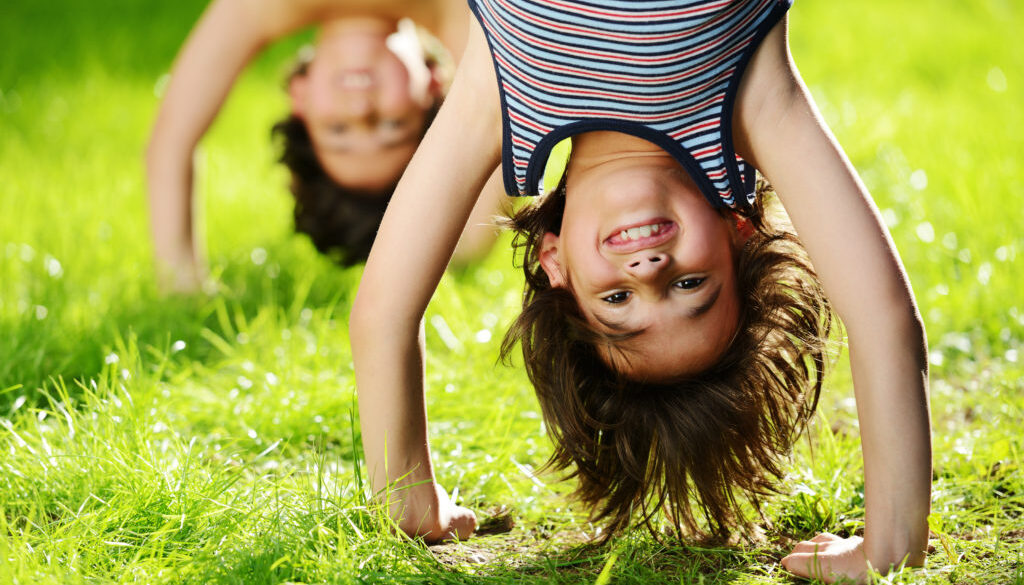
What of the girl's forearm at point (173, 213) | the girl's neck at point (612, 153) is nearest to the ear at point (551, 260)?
the girl's neck at point (612, 153)

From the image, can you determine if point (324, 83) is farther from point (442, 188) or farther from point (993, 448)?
point (993, 448)

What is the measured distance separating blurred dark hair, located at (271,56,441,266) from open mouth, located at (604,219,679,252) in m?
1.81

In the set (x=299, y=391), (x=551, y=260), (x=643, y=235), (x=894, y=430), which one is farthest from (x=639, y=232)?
(x=299, y=391)

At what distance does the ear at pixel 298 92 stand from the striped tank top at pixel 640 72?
1.80 meters

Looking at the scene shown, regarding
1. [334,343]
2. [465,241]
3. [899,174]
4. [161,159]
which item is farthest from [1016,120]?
[161,159]

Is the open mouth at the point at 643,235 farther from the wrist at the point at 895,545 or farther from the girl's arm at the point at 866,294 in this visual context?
the wrist at the point at 895,545

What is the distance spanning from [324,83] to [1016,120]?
2.99 meters

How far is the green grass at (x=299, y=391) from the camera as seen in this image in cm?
197

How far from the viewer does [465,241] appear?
3.78 m

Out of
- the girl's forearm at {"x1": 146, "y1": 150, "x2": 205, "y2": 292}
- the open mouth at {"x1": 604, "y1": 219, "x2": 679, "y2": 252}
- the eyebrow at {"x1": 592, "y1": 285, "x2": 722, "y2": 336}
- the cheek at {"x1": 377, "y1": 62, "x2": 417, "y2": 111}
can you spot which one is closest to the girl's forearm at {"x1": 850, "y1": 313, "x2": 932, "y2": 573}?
the eyebrow at {"x1": 592, "y1": 285, "x2": 722, "y2": 336}

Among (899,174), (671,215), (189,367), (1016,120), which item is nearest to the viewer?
(671,215)

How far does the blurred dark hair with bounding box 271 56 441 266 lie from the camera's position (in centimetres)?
360

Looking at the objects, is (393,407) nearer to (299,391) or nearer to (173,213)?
(299,391)

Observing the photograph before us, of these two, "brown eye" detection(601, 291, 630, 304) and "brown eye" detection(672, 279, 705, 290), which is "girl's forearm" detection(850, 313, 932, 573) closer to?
"brown eye" detection(672, 279, 705, 290)
